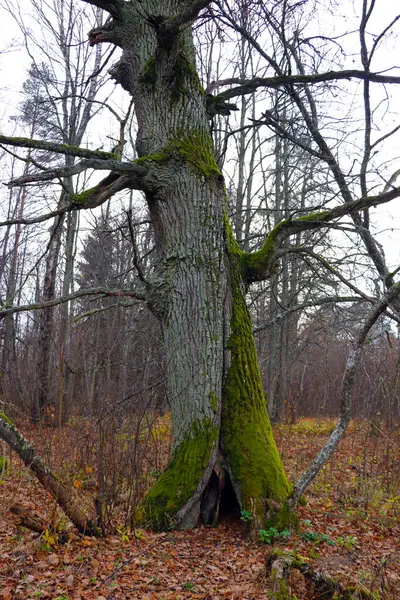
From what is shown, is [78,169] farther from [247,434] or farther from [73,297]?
[247,434]

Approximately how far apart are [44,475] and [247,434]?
76.7 inches

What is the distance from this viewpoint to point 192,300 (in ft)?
15.6

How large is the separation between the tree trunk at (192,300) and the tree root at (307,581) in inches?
34.7

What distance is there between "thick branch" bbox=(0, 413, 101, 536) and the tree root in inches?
59.5

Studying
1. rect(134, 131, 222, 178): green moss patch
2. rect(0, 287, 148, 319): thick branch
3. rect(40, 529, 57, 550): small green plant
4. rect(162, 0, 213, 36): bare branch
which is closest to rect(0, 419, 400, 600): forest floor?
rect(40, 529, 57, 550): small green plant

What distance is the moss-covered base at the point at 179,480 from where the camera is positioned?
4.25 meters

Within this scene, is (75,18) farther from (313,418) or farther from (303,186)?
(313,418)

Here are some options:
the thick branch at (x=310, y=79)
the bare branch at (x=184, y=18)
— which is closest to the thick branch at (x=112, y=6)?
the bare branch at (x=184, y=18)

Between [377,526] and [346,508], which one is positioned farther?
[346,508]

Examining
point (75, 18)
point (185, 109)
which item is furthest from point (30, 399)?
point (75, 18)

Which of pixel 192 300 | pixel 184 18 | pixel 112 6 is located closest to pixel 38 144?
pixel 184 18

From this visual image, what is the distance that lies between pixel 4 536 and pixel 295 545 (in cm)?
249

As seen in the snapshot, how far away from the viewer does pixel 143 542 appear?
157 inches

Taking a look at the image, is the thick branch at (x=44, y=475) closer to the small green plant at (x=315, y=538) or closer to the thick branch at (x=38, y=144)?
the small green plant at (x=315, y=538)
